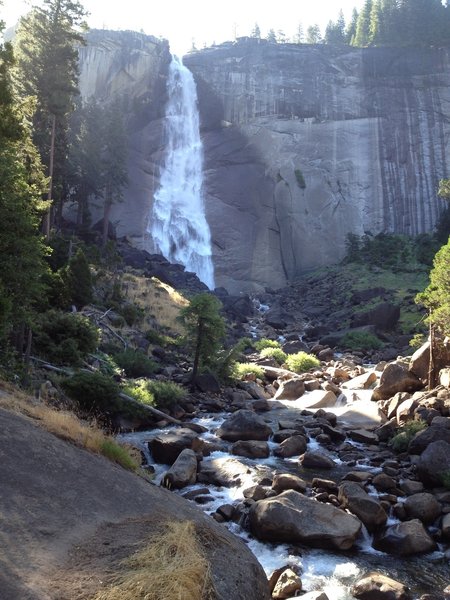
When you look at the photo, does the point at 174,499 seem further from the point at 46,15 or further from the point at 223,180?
the point at 223,180

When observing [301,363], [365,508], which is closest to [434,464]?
[365,508]

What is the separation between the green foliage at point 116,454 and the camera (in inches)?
354

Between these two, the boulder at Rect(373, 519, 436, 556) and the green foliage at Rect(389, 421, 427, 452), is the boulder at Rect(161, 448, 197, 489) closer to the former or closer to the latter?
the boulder at Rect(373, 519, 436, 556)

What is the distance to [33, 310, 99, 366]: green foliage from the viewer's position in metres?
19.4

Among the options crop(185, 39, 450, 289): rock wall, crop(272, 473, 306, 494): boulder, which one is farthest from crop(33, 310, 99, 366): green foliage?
crop(185, 39, 450, 289): rock wall

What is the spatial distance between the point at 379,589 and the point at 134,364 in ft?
52.2

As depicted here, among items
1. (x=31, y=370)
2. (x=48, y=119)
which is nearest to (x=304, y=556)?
(x=31, y=370)

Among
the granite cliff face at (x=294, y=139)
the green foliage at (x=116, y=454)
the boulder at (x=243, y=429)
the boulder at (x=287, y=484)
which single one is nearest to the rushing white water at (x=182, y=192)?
the granite cliff face at (x=294, y=139)

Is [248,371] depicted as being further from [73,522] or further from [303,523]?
[73,522]

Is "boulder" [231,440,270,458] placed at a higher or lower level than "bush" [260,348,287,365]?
higher

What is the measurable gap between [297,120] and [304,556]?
69.3 m

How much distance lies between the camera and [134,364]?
2308cm

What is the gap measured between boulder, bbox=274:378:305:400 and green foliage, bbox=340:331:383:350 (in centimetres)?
1252

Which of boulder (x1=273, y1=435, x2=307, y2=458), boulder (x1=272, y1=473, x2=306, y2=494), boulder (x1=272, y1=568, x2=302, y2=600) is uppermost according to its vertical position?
boulder (x1=272, y1=568, x2=302, y2=600)
